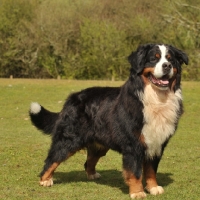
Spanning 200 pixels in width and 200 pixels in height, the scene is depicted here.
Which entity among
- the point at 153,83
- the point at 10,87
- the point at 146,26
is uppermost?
the point at 153,83

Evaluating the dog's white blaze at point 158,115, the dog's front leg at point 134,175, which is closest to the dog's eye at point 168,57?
the dog's white blaze at point 158,115

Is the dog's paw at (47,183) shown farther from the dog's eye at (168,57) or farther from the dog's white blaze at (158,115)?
the dog's eye at (168,57)

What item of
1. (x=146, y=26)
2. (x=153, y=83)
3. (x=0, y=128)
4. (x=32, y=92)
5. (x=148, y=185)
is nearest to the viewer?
(x=153, y=83)

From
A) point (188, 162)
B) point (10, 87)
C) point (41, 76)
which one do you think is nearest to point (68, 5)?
point (41, 76)

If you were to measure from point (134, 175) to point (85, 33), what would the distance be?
36.7m

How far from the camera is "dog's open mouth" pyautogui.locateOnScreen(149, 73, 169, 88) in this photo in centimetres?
719

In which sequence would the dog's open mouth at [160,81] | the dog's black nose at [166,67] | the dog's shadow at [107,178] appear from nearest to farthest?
the dog's black nose at [166,67] → the dog's open mouth at [160,81] → the dog's shadow at [107,178]

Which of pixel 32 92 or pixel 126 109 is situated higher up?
Answer: pixel 126 109

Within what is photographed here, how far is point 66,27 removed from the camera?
43375mm

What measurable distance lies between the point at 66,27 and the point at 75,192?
36466 mm

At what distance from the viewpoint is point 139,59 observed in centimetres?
727

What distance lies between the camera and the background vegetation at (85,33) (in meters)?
41.4

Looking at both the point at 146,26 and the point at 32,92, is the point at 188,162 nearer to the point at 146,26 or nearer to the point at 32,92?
the point at 32,92

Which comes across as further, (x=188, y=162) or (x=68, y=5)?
(x=68, y=5)
